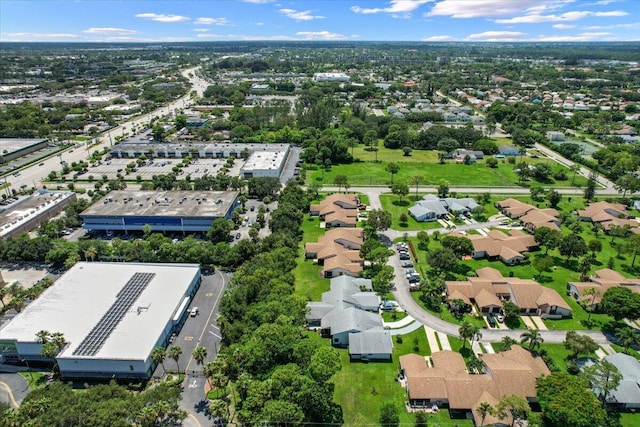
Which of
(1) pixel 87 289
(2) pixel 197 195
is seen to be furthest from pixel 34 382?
(2) pixel 197 195

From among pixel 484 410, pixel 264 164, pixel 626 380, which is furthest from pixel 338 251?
pixel 264 164

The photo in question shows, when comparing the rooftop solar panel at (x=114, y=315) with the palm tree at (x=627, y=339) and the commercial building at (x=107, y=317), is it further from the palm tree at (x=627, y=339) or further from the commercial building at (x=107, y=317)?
the palm tree at (x=627, y=339)

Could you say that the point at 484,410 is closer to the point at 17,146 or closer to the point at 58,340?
the point at 58,340

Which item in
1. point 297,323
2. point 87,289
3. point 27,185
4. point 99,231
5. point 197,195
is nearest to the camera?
point 297,323

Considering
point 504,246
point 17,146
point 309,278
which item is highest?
point 17,146

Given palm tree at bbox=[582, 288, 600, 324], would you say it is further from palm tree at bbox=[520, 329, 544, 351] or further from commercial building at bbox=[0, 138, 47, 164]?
commercial building at bbox=[0, 138, 47, 164]

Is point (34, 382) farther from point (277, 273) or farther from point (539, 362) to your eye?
point (539, 362)
